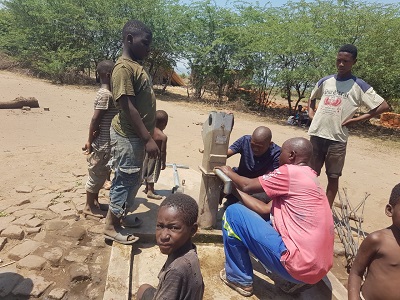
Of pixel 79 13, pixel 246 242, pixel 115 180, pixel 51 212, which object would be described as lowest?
pixel 51 212

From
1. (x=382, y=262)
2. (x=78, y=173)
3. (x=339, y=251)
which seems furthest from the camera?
(x=78, y=173)

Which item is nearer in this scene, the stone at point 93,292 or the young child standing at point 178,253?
the young child standing at point 178,253

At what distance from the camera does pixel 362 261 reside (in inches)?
80.8

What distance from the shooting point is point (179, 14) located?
1616 cm

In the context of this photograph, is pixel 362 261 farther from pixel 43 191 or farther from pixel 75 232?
pixel 43 191

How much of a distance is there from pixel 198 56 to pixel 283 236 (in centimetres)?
1452

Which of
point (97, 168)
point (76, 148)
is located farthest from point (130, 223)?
point (76, 148)

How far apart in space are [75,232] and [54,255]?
1.39ft

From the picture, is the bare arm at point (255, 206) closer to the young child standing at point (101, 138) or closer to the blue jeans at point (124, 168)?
the blue jeans at point (124, 168)

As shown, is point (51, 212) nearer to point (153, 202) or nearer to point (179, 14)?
point (153, 202)

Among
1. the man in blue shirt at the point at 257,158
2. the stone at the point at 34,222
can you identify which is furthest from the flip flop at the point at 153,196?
the stone at the point at 34,222

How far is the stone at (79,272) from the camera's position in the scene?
2594 millimetres

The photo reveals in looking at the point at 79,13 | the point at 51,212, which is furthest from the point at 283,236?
the point at 79,13

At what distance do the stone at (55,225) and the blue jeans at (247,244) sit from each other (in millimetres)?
1670
